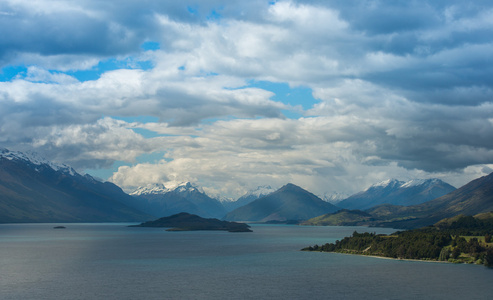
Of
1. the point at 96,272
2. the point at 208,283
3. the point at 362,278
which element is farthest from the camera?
the point at 96,272

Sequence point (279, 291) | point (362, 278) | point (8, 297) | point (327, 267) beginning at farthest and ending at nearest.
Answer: point (327, 267)
point (362, 278)
point (279, 291)
point (8, 297)

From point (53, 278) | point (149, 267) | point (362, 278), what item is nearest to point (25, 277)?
point (53, 278)

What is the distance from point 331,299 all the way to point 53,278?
9281 centimetres

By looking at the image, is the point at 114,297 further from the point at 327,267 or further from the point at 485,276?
the point at 485,276

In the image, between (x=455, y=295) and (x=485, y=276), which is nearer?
(x=455, y=295)

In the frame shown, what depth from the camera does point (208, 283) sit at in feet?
476

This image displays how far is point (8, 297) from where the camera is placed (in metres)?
120

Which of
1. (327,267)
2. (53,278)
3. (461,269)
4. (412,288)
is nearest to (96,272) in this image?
(53,278)

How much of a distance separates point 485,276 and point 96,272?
453ft

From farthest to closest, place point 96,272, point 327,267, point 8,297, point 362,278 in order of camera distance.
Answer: point 327,267 → point 96,272 → point 362,278 → point 8,297

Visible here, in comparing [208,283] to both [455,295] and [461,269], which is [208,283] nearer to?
[455,295]

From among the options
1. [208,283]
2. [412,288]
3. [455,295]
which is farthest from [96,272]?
[455,295]

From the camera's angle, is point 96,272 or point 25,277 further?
point 96,272

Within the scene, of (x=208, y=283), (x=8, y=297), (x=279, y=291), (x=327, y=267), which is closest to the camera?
(x=8, y=297)
